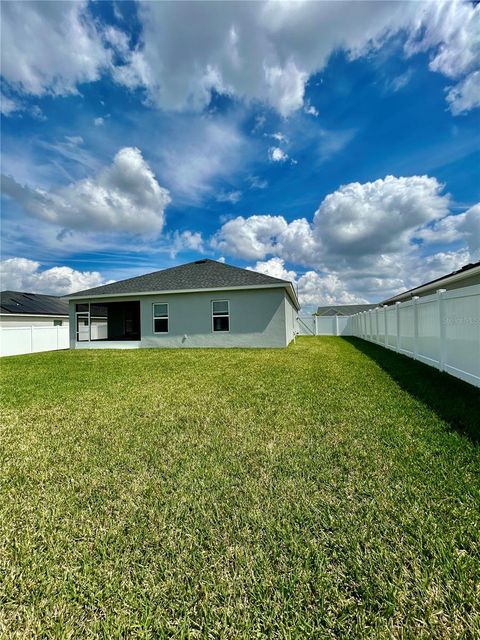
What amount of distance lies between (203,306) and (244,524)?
13.2 meters

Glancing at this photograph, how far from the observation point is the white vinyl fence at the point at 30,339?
16250mm

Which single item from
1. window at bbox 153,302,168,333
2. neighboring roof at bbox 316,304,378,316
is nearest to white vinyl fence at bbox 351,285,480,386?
window at bbox 153,302,168,333

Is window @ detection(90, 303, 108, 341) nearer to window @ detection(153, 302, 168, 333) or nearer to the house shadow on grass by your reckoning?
window @ detection(153, 302, 168, 333)

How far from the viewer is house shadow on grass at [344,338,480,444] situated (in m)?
3.78

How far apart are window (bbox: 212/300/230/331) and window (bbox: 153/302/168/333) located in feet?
8.99

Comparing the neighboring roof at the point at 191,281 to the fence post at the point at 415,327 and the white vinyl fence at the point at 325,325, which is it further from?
the white vinyl fence at the point at 325,325

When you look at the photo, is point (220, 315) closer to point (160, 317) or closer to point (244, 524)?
point (160, 317)

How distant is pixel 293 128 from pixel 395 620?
13.0 m

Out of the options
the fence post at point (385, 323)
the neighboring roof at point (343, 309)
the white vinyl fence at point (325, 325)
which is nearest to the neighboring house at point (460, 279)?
the fence post at point (385, 323)

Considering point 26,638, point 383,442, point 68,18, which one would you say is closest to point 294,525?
point 26,638

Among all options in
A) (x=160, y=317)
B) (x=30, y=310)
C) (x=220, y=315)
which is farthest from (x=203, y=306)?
(x=30, y=310)

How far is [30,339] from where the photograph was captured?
17547 millimetres

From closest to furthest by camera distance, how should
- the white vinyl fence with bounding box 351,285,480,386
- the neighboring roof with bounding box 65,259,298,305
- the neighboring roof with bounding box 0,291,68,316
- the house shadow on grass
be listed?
the house shadow on grass → the white vinyl fence with bounding box 351,285,480,386 → the neighboring roof with bounding box 65,259,298,305 → the neighboring roof with bounding box 0,291,68,316

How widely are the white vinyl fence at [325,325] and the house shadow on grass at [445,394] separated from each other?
1868 centimetres
